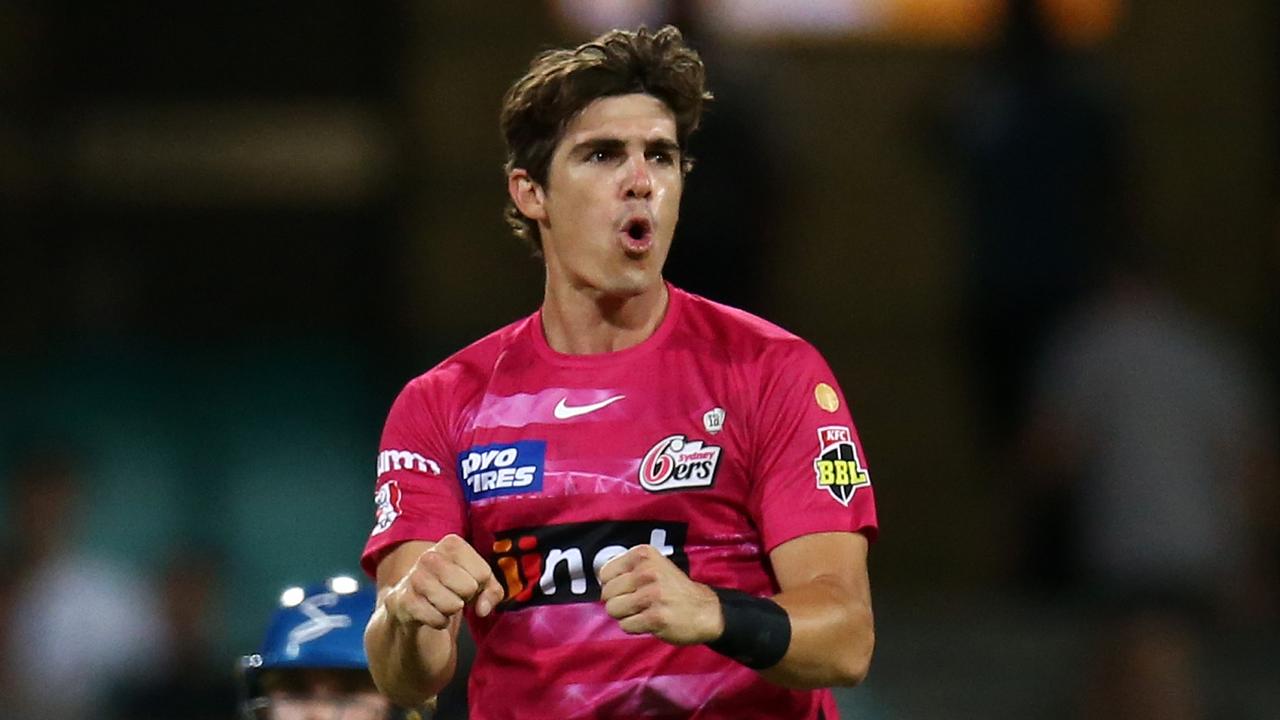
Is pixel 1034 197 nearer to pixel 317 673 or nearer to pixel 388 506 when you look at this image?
pixel 317 673

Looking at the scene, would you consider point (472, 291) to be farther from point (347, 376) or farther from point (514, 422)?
point (514, 422)

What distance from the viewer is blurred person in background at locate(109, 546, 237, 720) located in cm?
886


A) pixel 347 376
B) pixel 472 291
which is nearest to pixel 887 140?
pixel 472 291

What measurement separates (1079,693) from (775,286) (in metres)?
3.09

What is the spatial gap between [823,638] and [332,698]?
1.43m

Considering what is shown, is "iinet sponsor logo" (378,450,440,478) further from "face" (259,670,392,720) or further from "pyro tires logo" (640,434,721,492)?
"face" (259,670,392,720)

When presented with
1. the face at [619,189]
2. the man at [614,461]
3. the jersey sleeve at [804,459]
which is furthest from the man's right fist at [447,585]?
the face at [619,189]

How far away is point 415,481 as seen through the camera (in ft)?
14.8

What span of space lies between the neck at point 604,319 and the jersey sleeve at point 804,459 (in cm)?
29

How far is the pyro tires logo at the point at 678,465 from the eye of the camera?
169 inches

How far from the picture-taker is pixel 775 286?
1112 cm

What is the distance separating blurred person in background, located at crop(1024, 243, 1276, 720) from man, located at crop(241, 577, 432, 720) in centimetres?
433

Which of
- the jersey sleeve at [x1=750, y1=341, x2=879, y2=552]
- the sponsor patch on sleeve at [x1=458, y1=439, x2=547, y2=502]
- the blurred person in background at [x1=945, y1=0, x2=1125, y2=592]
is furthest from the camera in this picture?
the blurred person in background at [x1=945, y1=0, x2=1125, y2=592]

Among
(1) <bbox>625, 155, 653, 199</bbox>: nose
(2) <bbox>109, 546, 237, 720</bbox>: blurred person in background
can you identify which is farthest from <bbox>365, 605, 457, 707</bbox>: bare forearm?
(2) <bbox>109, 546, 237, 720</bbox>: blurred person in background
